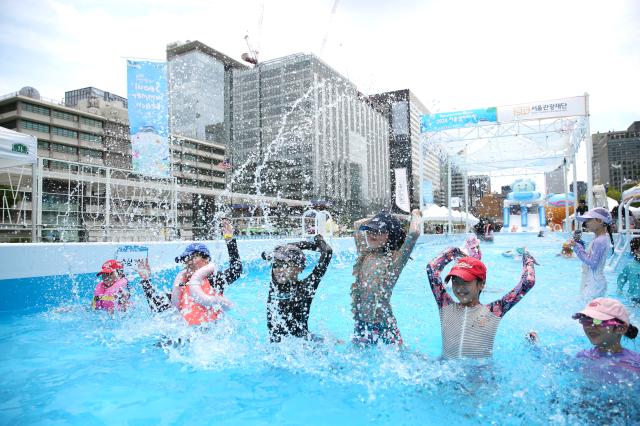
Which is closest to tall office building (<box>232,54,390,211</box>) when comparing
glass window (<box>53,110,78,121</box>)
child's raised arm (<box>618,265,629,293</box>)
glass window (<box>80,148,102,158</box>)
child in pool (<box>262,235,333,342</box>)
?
glass window (<box>80,148,102,158</box>)

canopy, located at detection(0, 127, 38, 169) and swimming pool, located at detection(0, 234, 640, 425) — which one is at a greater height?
canopy, located at detection(0, 127, 38, 169)

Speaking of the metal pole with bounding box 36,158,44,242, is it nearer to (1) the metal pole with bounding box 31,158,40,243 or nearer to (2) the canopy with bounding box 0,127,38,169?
(1) the metal pole with bounding box 31,158,40,243

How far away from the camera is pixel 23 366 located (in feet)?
12.8

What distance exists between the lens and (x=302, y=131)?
3110 inches

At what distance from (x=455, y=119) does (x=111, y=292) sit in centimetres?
1678

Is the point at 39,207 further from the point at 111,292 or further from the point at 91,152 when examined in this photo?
the point at 91,152

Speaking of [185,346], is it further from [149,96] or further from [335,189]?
[335,189]

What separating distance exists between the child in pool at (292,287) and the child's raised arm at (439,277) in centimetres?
87

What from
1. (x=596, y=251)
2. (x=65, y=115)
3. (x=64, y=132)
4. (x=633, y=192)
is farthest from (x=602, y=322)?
(x=65, y=115)

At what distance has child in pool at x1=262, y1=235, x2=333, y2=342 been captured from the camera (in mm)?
3455

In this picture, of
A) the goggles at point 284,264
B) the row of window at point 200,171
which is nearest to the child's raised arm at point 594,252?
the goggles at point 284,264

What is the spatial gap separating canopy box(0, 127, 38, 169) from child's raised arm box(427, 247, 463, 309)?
839 cm

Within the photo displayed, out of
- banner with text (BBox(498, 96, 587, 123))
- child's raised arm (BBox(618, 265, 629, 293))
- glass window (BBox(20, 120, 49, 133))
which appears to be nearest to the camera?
child's raised arm (BBox(618, 265, 629, 293))

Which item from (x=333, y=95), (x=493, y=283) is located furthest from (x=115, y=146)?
(x=493, y=283)
